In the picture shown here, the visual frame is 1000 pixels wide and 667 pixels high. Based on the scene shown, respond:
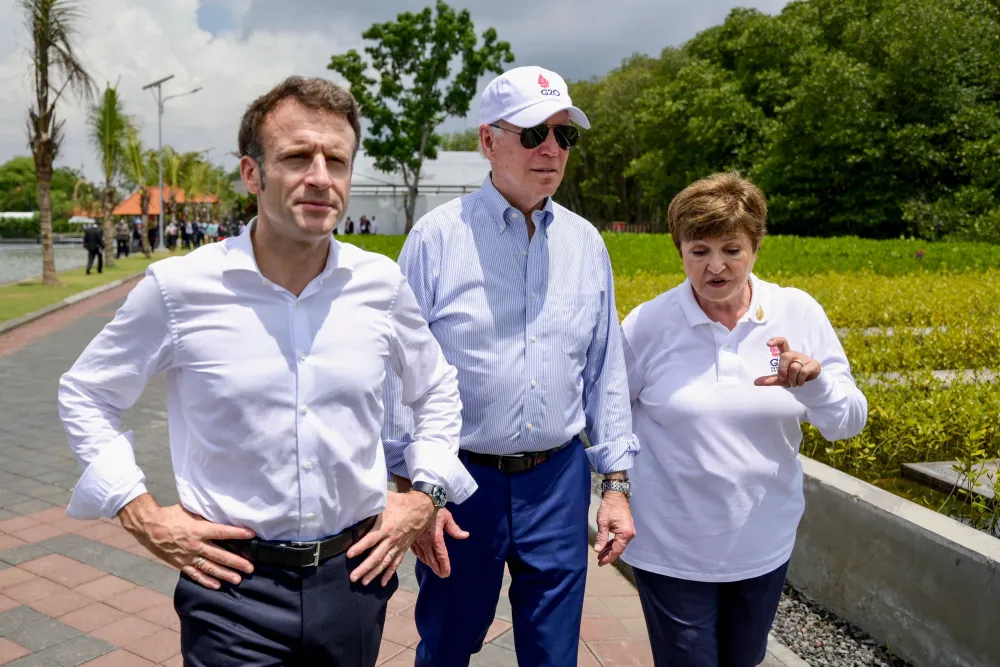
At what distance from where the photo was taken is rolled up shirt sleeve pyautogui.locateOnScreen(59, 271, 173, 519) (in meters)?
1.94

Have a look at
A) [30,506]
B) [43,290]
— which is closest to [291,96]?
[30,506]

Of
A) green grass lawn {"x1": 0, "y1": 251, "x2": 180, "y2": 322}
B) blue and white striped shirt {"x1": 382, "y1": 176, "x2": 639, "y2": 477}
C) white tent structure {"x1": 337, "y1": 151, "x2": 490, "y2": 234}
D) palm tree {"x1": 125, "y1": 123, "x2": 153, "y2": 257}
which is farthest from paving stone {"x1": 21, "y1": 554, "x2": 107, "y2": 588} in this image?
white tent structure {"x1": 337, "y1": 151, "x2": 490, "y2": 234}

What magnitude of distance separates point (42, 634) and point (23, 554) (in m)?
1.10

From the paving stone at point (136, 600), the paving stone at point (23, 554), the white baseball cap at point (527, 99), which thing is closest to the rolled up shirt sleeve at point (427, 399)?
the white baseball cap at point (527, 99)

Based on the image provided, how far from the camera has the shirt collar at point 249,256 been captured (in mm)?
2012

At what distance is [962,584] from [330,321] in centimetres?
255

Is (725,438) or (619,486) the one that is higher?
(725,438)

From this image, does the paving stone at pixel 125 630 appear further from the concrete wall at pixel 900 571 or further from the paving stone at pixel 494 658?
the concrete wall at pixel 900 571

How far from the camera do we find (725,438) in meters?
2.64

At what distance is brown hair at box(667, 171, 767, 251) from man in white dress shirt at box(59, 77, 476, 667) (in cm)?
109

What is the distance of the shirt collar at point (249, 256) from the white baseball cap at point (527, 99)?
0.84 meters

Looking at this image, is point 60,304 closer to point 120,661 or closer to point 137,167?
point 120,661

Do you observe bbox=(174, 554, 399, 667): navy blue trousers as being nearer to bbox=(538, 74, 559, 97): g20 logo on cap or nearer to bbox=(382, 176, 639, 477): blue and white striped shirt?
bbox=(382, 176, 639, 477): blue and white striped shirt

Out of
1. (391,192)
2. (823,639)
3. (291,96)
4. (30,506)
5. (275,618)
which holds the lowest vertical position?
(30,506)
